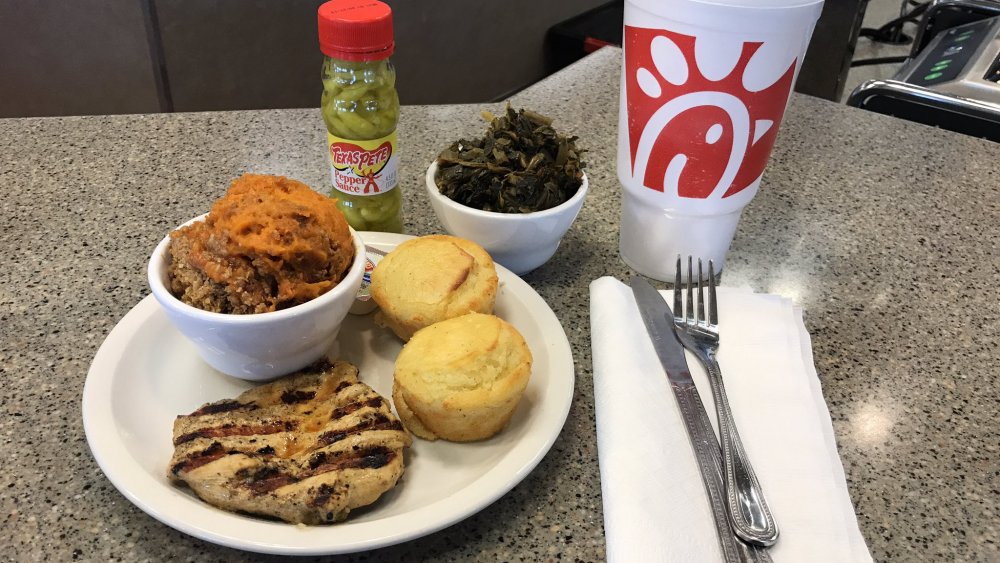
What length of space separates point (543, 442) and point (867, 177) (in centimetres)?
103

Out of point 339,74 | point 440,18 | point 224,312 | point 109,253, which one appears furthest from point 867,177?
point 440,18

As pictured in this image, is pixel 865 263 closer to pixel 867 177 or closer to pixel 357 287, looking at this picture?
pixel 867 177

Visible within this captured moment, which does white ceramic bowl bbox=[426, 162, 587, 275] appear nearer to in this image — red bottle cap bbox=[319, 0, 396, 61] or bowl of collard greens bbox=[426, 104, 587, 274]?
bowl of collard greens bbox=[426, 104, 587, 274]

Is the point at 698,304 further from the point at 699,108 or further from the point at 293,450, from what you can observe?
the point at 293,450

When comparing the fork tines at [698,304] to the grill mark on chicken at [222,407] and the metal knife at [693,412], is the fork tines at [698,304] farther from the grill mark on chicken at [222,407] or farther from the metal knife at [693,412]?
the grill mark on chicken at [222,407]

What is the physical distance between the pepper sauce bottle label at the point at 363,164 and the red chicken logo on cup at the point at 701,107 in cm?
33

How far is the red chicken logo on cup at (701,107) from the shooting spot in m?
0.83

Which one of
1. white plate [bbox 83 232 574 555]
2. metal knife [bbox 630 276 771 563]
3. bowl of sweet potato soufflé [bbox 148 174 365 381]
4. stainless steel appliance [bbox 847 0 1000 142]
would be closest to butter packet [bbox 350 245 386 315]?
white plate [bbox 83 232 574 555]

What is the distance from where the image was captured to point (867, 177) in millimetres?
1377

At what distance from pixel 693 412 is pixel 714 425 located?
27 mm

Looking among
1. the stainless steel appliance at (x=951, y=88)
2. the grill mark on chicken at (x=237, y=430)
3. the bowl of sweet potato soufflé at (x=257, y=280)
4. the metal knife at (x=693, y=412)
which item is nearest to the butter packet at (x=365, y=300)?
the bowl of sweet potato soufflé at (x=257, y=280)

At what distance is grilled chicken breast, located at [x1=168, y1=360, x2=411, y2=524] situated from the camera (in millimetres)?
612

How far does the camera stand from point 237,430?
26.9 inches

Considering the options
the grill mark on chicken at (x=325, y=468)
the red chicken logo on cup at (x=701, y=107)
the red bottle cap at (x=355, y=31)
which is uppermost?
the red bottle cap at (x=355, y=31)
